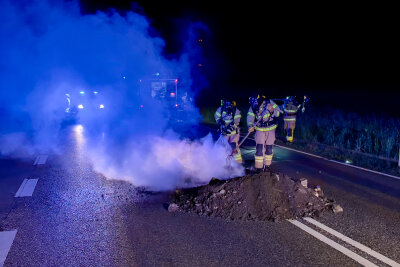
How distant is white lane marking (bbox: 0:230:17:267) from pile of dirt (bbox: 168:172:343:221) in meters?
2.26

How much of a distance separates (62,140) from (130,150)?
15.5ft

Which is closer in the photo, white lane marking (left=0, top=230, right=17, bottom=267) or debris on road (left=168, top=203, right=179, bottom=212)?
white lane marking (left=0, top=230, right=17, bottom=267)

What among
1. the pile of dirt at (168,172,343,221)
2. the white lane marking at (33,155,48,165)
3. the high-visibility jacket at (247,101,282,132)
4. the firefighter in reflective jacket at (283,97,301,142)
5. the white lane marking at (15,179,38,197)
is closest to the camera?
the pile of dirt at (168,172,343,221)

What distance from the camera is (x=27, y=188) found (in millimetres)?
7047

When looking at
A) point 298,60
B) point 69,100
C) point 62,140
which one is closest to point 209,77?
point 298,60

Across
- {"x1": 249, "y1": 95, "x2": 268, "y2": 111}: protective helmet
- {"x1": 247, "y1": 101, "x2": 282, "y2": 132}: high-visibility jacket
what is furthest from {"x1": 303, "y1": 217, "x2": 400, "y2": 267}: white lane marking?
{"x1": 249, "y1": 95, "x2": 268, "y2": 111}: protective helmet

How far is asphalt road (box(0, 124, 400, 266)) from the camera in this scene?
3.97m

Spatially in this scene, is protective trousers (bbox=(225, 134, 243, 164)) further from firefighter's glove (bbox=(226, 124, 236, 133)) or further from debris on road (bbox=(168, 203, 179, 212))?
debris on road (bbox=(168, 203, 179, 212))

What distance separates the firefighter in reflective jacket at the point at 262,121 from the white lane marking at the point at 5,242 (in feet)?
17.0

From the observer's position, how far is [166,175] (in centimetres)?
769

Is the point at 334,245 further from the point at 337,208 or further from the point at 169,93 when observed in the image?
the point at 169,93

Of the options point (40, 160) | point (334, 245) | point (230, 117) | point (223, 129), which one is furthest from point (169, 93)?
point (334, 245)

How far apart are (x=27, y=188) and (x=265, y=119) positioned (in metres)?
5.33

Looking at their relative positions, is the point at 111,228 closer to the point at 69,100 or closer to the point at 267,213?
the point at 267,213
